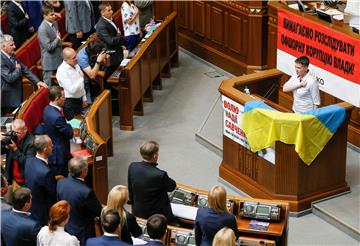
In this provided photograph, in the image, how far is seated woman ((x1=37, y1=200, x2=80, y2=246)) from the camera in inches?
263

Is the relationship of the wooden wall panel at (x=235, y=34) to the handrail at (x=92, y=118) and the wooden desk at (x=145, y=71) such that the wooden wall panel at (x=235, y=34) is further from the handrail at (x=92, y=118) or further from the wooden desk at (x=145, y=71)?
the handrail at (x=92, y=118)

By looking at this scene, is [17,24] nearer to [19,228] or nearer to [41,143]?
[41,143]

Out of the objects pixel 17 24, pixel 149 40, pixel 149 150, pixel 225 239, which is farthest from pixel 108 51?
pixel 225 239

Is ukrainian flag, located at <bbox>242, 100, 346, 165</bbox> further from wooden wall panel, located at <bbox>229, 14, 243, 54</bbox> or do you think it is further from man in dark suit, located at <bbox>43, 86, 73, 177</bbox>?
wooden wall panel, located at <bbox>229, 14, 243, 54</bbox>

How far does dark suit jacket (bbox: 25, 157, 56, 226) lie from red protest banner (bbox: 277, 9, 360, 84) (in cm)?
400

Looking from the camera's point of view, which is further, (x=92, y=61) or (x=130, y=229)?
(x=92, y=61)

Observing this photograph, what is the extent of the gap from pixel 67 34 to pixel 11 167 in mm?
5114

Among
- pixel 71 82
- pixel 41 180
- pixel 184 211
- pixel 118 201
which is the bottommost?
pixel 184 211

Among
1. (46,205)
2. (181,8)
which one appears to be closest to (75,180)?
(46,205)

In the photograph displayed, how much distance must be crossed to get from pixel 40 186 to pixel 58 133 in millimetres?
1372

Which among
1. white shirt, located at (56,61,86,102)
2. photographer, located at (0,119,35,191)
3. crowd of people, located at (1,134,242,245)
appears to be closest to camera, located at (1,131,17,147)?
photographer, located at (0,119,35,191)

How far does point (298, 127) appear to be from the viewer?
892 cm

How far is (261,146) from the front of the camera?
9.27 meters

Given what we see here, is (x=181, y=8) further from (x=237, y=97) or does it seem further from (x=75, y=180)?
(x=75, y=180)
